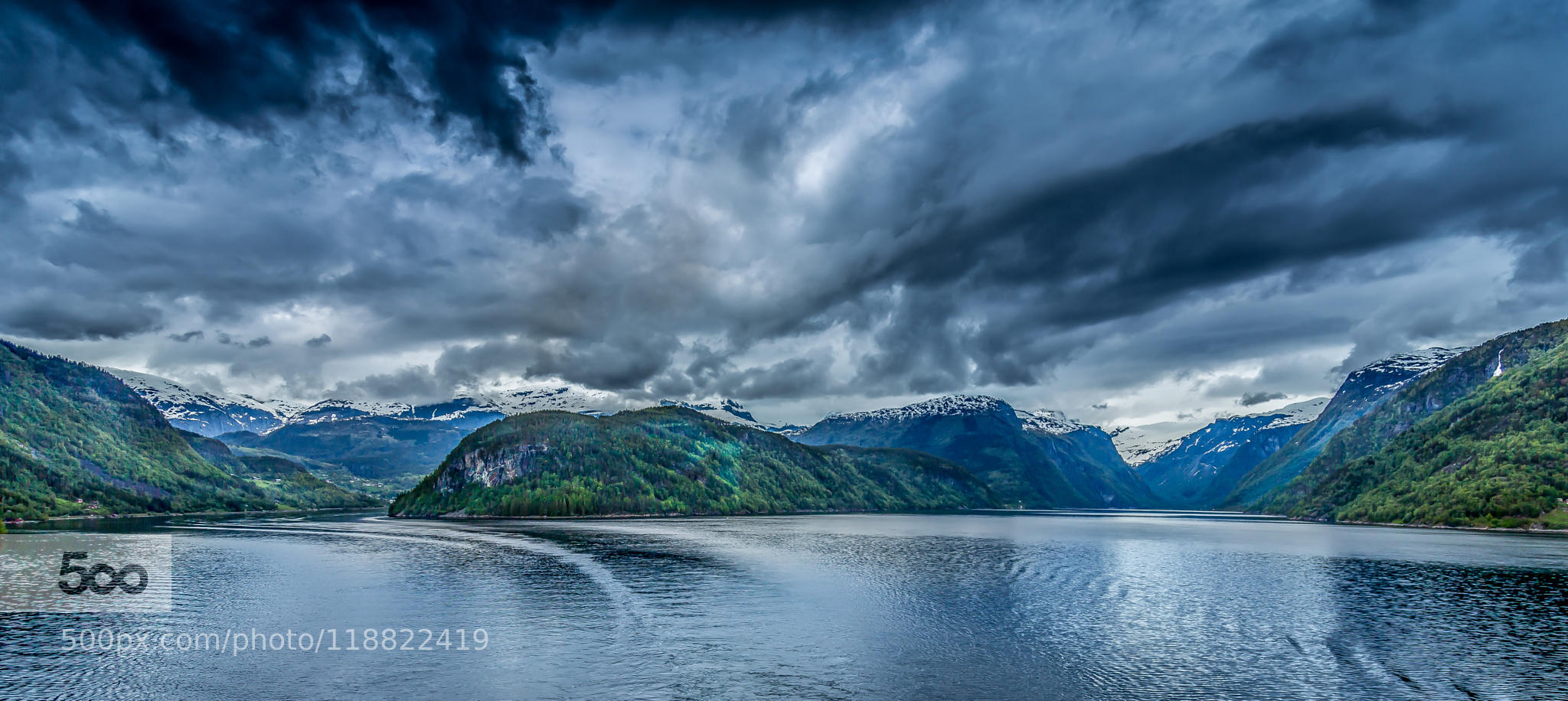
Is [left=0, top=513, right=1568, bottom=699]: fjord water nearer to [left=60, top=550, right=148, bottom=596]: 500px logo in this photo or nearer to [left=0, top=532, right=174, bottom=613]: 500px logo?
[left=0, top=532, right=174, bottom=613]: 500px logo

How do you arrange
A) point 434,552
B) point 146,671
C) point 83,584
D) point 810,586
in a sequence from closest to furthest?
1. point 146,671
2. point 83,584
3. point 810,586
4. point 434,552

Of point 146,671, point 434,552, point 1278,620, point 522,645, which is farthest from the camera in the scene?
point 434,552

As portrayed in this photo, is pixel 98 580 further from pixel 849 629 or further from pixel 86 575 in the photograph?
pixel 849 629

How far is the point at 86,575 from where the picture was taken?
9356 cm

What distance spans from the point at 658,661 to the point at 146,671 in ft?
108

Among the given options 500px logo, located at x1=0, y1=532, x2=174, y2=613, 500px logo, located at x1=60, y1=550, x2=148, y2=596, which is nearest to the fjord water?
500px logo, located at x1=0, y1=532, x2=174, y2=613

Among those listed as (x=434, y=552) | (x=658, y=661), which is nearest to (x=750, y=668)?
(x=658, y=661)

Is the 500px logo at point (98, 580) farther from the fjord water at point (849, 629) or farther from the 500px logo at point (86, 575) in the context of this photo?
the fjord water at point (849, 629)

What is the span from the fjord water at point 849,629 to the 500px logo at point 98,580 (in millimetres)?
5262

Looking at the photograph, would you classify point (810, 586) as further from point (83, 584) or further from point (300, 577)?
point (83, 584)

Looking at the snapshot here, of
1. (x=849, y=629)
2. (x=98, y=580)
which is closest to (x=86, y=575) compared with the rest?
(x=98, y=580)

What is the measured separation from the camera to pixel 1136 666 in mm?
51125

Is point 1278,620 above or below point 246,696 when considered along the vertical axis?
below

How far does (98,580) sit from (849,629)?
92126mm
